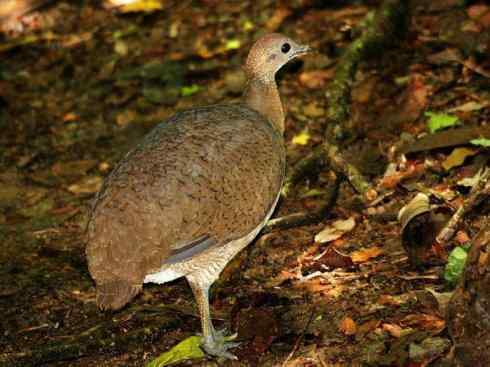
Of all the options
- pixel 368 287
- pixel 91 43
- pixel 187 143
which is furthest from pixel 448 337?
pixel 91 43

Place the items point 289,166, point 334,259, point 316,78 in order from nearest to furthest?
point 334,259
point 289,166
point 316,78

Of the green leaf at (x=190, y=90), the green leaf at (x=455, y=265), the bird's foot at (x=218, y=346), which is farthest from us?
the green leaf at (x=190, y=90)

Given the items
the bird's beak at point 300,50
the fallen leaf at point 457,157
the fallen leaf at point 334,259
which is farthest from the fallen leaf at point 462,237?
the bird's beak at point 300,50

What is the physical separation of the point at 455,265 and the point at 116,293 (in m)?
1.81

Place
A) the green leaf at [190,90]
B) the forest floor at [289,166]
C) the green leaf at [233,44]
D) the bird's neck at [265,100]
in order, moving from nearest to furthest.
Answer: the forest floor at [289,166] → the bird's neck at [265,100] → the green leaf at [190,90] → the green leaf at [233,44]

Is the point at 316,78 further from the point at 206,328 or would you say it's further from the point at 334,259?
the point at 206,328

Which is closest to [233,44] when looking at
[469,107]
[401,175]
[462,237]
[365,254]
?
[469,107]

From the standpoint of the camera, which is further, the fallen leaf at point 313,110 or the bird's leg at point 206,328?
the fallen leaf at point 313,110

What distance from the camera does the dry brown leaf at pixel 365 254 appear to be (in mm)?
5254

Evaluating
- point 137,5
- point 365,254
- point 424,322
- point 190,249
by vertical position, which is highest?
point 190,249

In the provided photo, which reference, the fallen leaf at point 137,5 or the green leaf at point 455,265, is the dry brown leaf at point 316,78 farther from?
the green leaf at point 455,265

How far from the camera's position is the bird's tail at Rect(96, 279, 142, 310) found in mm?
4195

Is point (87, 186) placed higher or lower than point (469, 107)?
lower

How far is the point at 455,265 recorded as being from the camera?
4.48 meters
